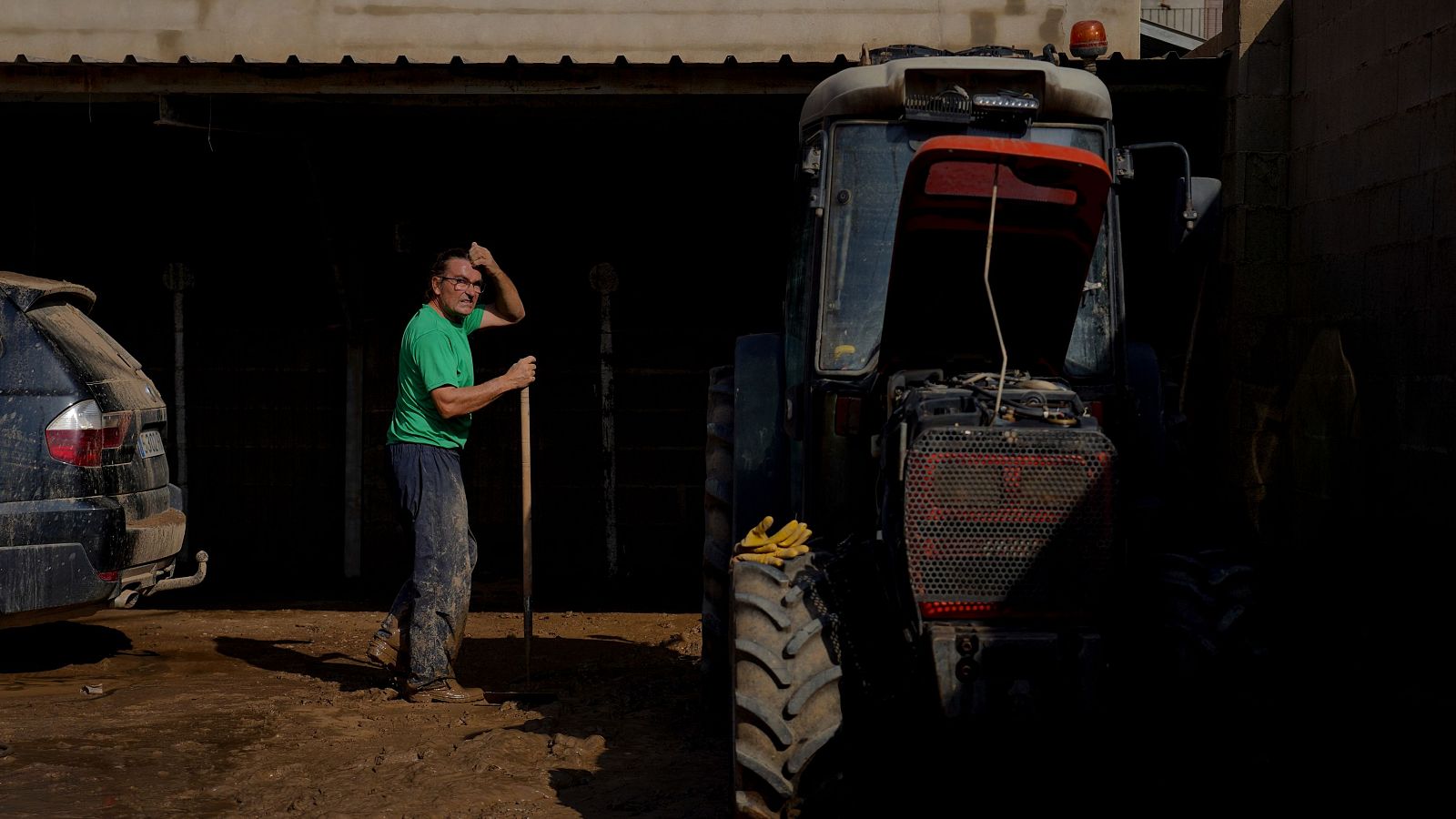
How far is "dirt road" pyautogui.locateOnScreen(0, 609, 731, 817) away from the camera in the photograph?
4.88 metres

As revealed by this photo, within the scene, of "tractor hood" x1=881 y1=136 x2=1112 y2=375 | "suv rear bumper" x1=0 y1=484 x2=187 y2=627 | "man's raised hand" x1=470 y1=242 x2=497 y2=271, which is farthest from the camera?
"man's raised hand" x1=470 y1=242 x2=497 y2=271

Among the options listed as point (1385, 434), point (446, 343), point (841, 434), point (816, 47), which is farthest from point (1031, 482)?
point (816, 47)

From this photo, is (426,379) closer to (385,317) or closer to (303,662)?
(303,662)

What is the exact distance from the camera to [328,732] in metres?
5.83

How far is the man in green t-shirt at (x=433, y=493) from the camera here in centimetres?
636

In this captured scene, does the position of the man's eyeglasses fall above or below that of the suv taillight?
above

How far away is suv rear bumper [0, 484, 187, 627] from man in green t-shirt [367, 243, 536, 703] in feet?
4.20

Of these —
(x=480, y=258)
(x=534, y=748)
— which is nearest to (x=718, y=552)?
(x=534, y=748)

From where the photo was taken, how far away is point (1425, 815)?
4.38 metres

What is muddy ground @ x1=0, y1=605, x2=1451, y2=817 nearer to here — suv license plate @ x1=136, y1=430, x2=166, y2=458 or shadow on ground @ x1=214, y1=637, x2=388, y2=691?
shadow on ground @ x1=214, y1=637, x2=388, y2=691

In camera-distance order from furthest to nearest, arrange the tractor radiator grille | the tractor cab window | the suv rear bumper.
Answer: the suv rear bumper, the tractor cab window, the tractor radiator grille

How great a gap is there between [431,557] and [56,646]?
2936 mm

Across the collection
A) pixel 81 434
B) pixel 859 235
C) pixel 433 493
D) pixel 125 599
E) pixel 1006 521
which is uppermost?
pixel 859 235

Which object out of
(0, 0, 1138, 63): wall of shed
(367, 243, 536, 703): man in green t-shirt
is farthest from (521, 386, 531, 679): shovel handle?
(0, 0, 1138, 63): wall of shed
